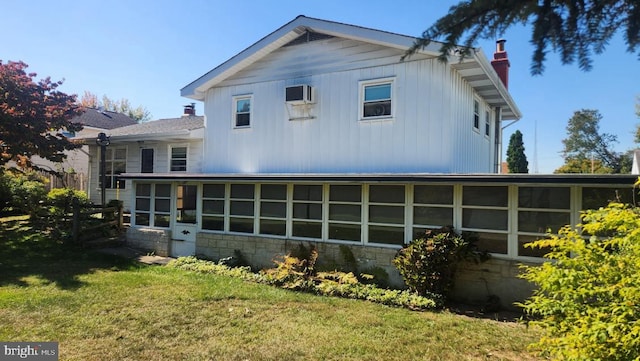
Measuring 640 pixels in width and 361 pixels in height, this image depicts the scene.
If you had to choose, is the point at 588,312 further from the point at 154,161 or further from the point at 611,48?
the point at 154,161

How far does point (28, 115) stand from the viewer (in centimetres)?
1256

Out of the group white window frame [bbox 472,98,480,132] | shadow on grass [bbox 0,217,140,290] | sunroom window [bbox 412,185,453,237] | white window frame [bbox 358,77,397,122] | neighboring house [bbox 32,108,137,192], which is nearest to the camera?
→ sunroom window [bbox 412,185,453,237]

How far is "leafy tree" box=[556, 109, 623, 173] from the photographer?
133 ft

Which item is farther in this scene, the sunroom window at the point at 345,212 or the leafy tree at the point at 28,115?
the leafy tree at the point at 28,115

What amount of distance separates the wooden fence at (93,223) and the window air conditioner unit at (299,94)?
7.58 metres

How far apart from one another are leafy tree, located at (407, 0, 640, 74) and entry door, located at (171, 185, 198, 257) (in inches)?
410

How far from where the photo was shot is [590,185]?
6855mm

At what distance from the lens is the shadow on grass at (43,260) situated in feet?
27.2

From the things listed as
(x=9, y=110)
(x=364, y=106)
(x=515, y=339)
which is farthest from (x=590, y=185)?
(x=9, y=110)

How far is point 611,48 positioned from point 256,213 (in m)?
9.18

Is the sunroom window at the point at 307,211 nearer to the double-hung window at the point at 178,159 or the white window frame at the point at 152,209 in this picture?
the white window frame at the point at 152,209

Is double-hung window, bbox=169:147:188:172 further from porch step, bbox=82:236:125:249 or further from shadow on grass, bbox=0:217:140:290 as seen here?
shadow on grass, bbox=0:217:140:290

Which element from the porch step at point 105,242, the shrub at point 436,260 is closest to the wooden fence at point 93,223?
the porch step at point 105,242

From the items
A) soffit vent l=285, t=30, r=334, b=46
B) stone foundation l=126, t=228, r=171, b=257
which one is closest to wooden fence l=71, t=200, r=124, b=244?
stone foundation l=126, t=228, r=171, b=257
